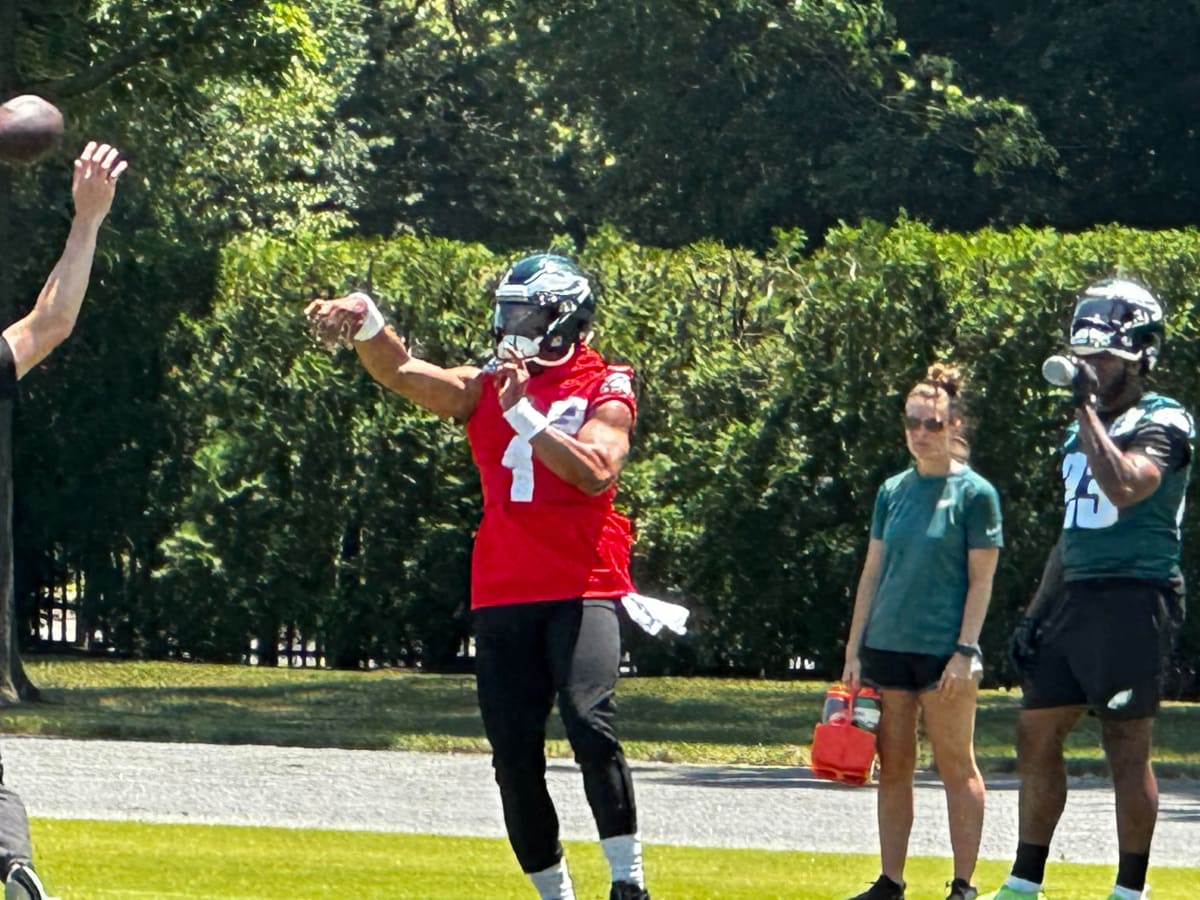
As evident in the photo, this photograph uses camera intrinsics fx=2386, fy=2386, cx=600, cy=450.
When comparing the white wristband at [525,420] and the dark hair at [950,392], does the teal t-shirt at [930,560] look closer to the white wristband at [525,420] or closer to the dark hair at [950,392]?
the dark hair at [950,392]

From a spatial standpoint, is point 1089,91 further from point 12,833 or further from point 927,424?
point 12,833

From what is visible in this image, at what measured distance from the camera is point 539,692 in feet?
22.2

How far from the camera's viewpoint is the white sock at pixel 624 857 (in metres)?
6.58

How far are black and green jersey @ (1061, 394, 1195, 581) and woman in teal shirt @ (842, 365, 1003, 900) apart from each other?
67 centimetres

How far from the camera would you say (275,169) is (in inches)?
1313

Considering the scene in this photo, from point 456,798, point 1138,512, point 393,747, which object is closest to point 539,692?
point 1138,512

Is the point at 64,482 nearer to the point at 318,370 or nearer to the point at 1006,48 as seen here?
the point at 318,370

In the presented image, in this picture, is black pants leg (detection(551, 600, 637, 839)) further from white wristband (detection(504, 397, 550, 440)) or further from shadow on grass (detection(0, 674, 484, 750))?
shadow on grass (detection(0, 674, 484, 750))

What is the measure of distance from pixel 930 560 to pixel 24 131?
3.34 metres

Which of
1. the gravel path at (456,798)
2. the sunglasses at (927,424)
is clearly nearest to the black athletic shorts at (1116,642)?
the sunglasses at (927,424)

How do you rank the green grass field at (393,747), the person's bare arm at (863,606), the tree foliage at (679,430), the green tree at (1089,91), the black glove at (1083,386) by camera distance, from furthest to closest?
the green tree at (1089,91) → the tree foliage at (679,430) → the green grass field at (393,747) → the person's bare arm at (863,606) → the black glove at (1083,386)

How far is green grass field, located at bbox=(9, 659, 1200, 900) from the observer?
867 cm

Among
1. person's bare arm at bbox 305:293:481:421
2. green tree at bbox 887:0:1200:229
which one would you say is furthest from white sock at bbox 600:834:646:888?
green tree at bbox 887:0:1200:229

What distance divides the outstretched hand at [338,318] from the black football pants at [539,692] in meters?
0.88
